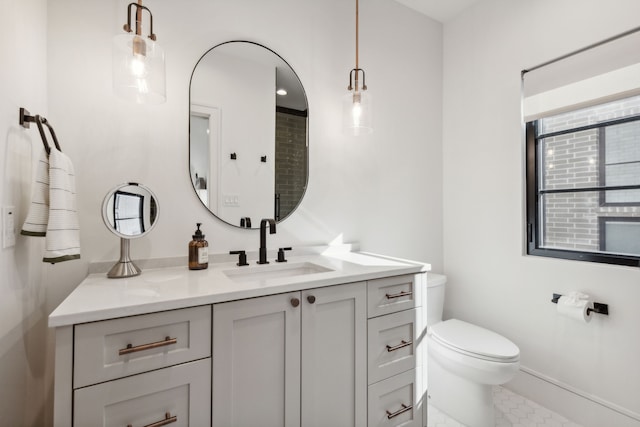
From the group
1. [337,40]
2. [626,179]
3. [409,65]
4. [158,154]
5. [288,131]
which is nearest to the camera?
[158,154]

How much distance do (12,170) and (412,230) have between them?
2203mm

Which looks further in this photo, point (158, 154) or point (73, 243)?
point (158, 154)

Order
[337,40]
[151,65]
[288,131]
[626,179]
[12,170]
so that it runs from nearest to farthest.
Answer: [12,170] < [151,65] < [626,179] < [288,131] < [337,40]

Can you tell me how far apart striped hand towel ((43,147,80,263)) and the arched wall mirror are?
0.53 m

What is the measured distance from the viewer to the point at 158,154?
4.91ft

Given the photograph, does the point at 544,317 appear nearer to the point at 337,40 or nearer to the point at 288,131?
the point at 288,131

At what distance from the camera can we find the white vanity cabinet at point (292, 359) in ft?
3.49

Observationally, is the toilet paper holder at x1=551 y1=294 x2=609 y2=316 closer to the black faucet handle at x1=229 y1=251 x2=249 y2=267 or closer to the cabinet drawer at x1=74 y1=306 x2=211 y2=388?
the black faucet handle at x1=229 y1=251 x2=249 y2=267

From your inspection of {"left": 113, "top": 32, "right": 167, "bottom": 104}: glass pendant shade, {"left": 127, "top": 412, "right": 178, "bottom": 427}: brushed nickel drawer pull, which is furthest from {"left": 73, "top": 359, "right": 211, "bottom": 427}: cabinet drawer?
{"left": 113, "top": 32, "right": 167, "bottom": 104}: glass pendant shade

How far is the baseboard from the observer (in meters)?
1.65

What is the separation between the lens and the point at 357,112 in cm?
184

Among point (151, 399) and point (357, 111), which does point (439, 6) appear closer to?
point (357, 111)

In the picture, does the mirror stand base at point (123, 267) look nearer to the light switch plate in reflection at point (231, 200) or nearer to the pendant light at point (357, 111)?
the light switch plate in reflection at point (231, 200)

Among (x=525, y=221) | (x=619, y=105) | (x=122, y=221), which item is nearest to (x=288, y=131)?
(x=122, y=221)
